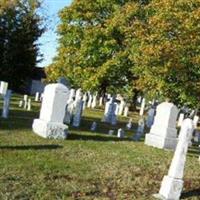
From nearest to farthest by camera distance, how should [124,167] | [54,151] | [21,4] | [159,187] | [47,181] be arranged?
[47,181], [159,187], [124,167], [54,151], [21,4]

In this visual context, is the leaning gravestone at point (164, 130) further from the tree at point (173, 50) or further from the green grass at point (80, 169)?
the tree at point (173, 50)

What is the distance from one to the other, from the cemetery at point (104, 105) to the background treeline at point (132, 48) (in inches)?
3.3

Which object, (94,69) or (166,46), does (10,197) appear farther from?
(94,69)

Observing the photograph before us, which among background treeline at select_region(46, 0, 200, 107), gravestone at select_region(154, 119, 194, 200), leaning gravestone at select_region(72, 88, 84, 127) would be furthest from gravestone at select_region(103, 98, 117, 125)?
gravestone at select_region(154, 119, 194, 200)

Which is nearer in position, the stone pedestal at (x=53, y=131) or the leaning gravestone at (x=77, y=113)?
the stone pedestal at (x=53, y=131)

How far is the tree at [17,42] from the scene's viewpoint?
57781 mm

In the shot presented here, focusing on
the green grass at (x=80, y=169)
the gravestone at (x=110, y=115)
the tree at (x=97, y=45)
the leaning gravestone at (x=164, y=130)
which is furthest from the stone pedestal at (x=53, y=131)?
the tree at (x=97, y=45)

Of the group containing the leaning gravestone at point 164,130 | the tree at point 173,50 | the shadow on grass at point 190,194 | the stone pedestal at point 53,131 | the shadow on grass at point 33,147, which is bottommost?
the shadow on grass at point 190,194

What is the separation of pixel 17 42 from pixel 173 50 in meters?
26.7

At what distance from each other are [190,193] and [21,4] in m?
53.7

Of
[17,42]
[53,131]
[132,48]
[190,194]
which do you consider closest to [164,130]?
[53,131]

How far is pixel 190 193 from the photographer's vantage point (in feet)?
36.1

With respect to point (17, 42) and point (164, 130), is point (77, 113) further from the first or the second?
point (17, 42)

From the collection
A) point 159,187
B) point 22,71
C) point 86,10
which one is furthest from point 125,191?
point 22,71
